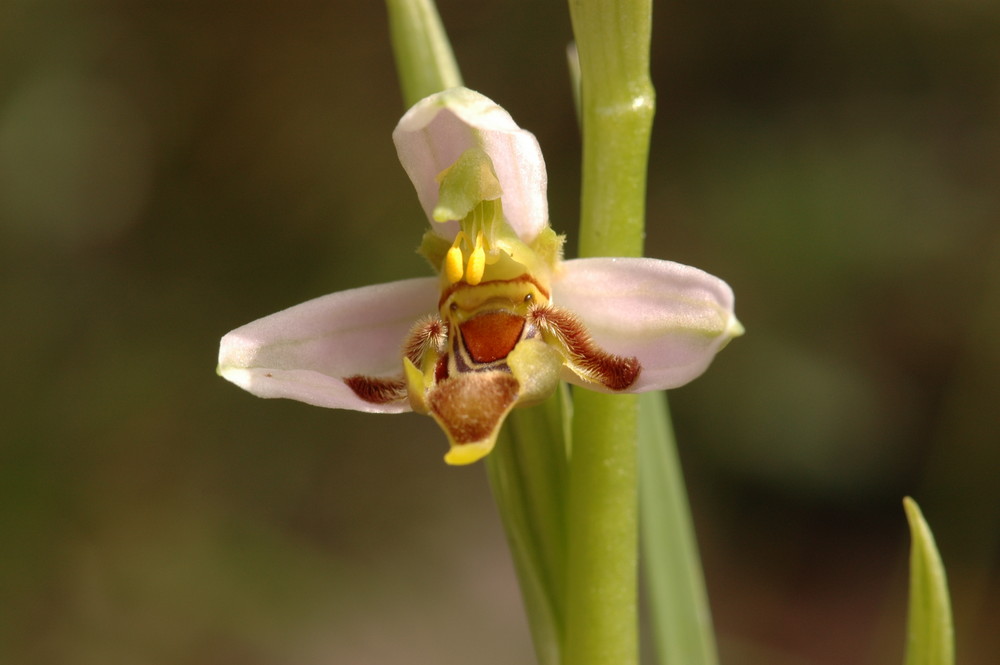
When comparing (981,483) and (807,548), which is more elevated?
(981,483)

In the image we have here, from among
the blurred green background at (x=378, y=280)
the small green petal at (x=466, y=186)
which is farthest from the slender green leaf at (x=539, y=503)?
the blurred green background at (x=378, y=280)

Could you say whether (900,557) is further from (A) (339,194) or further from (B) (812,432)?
(A) (339,194)

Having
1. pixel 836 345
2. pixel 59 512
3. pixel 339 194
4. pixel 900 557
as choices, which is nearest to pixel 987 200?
pixel 836 345

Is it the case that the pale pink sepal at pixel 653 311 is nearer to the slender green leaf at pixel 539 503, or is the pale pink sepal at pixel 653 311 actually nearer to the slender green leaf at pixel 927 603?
the slender green leaf at pixel 539 503

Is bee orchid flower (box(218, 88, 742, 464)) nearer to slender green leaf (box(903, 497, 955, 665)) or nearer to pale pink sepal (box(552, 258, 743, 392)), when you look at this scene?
pale pink sepal (box(552, 258, 743, 392))

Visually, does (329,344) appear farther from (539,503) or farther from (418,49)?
(418,49)

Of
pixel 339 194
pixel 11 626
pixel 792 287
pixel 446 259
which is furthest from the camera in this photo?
pixel 339 194

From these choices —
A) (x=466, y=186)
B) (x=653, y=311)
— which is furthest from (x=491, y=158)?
(x=653, y=311)
